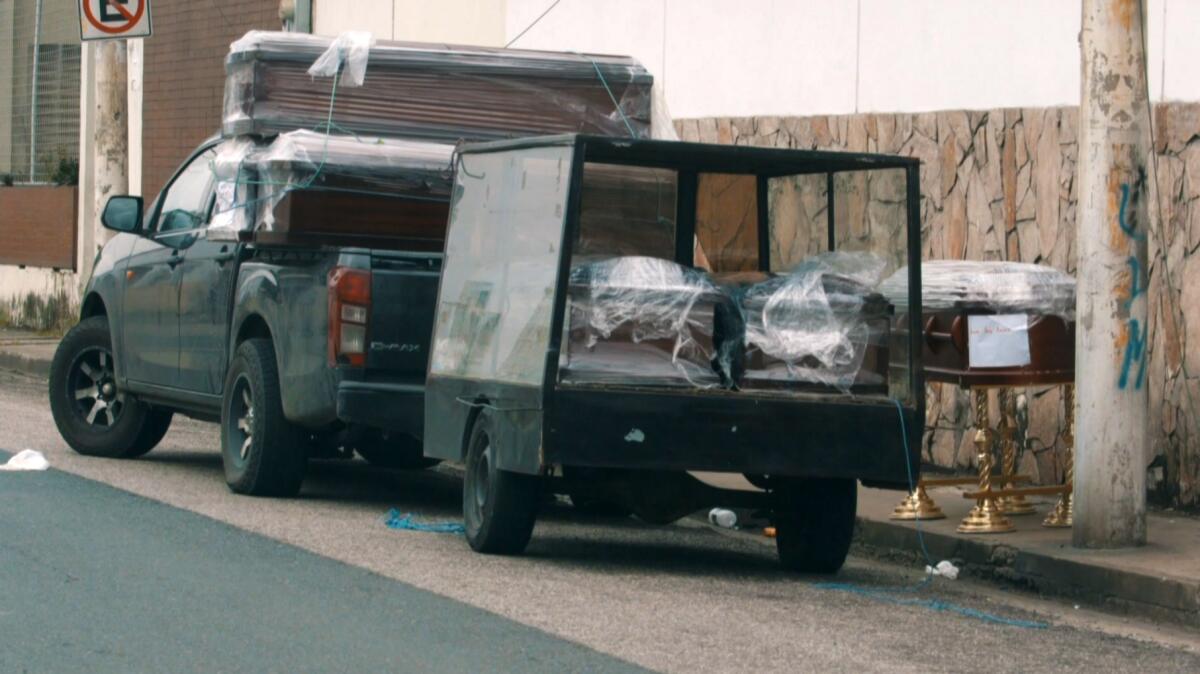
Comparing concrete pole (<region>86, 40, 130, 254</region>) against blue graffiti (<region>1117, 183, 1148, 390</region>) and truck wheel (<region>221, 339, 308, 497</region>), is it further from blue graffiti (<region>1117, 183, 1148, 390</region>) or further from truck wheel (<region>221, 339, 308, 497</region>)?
blue graffiti (<region>1117, 183, 1148, 390</region>)

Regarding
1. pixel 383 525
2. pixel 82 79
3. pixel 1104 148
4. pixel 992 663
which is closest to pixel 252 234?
pixel 383 525

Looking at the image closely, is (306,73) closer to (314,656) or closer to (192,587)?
(192,587)

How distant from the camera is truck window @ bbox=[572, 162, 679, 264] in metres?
9.68

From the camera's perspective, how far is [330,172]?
1096cm

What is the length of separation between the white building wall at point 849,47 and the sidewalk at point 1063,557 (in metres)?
2.68

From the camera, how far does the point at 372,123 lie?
1170cm

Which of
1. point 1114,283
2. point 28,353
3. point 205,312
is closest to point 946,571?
point 1114,283

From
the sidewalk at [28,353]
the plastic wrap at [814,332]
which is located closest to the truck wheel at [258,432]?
the plastic wrap at [814,332]

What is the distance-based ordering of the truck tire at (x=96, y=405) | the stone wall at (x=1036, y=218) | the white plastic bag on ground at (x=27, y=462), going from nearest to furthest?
the stone wall at (x=1036, y=218) → the white plastic bag on ground at (x=27, y=462) → the truck tire at (x=96, y=405)

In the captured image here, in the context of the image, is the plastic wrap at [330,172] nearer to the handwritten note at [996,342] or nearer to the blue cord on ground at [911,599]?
the handwritten note at [996,342]

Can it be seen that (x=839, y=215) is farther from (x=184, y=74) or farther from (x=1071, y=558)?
(x=184, y=74)

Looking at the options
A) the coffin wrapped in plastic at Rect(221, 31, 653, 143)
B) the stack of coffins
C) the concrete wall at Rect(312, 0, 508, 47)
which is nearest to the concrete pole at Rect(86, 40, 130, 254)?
the concrete wall at Rect(312, 0, 508, 47)

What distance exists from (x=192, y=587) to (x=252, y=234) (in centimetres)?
353

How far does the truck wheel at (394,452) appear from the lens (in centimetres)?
1174
